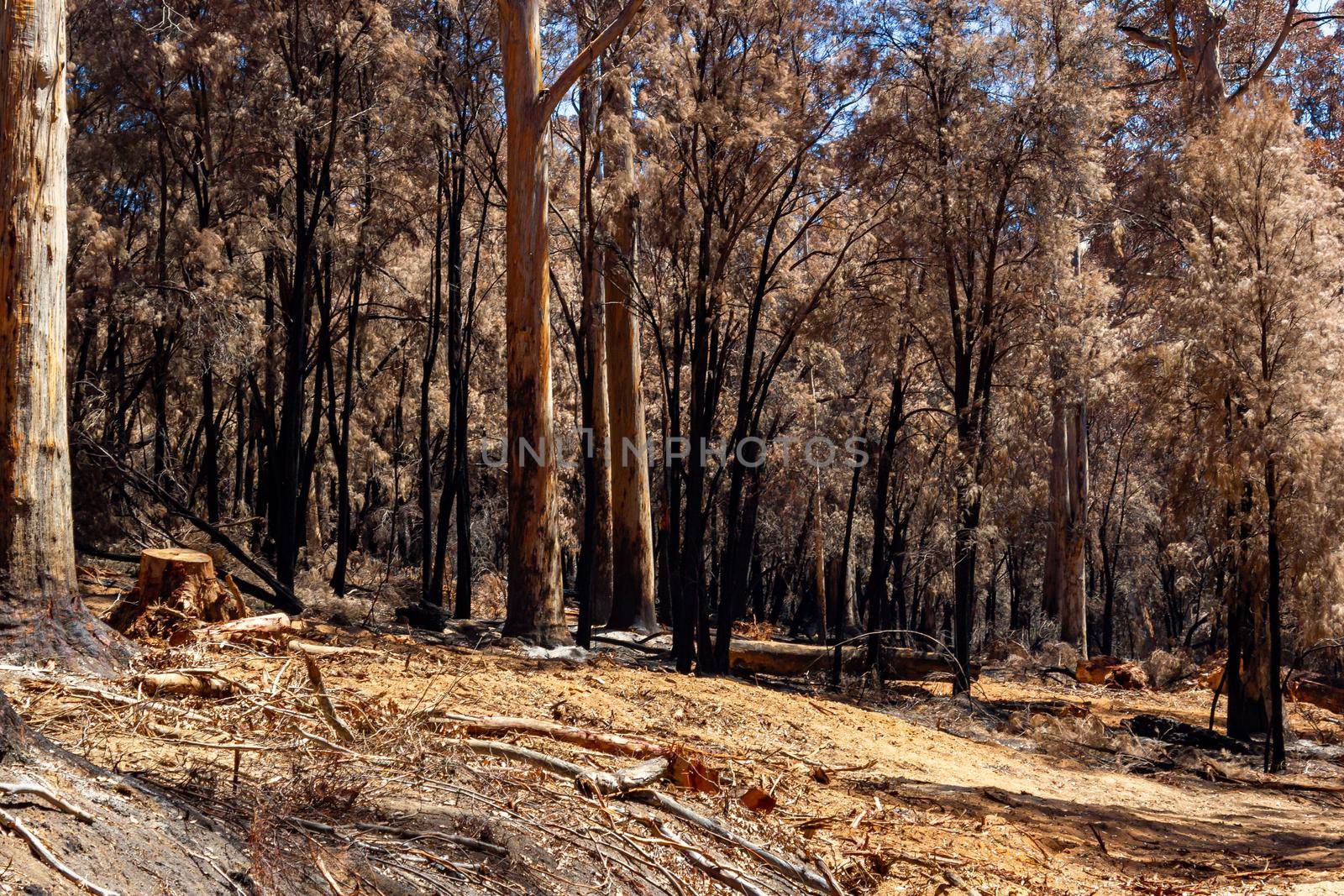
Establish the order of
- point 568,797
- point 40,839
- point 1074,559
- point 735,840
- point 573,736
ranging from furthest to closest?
point 1074,559
point 573,736
point 568,797
point 735,840
point 40,839

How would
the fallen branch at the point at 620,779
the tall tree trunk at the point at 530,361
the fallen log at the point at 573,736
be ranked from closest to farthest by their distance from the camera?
the fallen branch at the point at 620,779, the fallen log at the point at 573,736, the tall tree trunk at the point at 530,361

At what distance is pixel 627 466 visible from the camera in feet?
56.4

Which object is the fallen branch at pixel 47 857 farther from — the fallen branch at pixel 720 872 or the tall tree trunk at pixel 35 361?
the tall tree trunk at pixel 35 361

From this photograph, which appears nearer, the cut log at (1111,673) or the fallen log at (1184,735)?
the fallen log at (1184,735)

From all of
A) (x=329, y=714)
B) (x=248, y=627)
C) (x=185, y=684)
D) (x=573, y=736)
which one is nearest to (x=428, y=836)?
(x=329, y=714)

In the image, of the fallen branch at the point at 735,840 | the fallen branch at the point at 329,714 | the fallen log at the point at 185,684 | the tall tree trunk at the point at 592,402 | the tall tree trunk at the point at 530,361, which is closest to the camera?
the fallen branch at the point at 735,840

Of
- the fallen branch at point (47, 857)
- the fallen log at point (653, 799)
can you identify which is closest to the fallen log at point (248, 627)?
the fallen log at point (653, 799)

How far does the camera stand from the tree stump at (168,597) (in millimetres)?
7035

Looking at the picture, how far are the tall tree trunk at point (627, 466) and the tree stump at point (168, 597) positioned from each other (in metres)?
9.27

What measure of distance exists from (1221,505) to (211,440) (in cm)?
1566

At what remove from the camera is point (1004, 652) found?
2133 cm

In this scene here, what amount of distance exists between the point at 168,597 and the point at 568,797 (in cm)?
378

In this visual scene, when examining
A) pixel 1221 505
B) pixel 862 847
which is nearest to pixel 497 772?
pixel 862 847

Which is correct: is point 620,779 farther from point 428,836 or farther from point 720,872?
point 428,836
